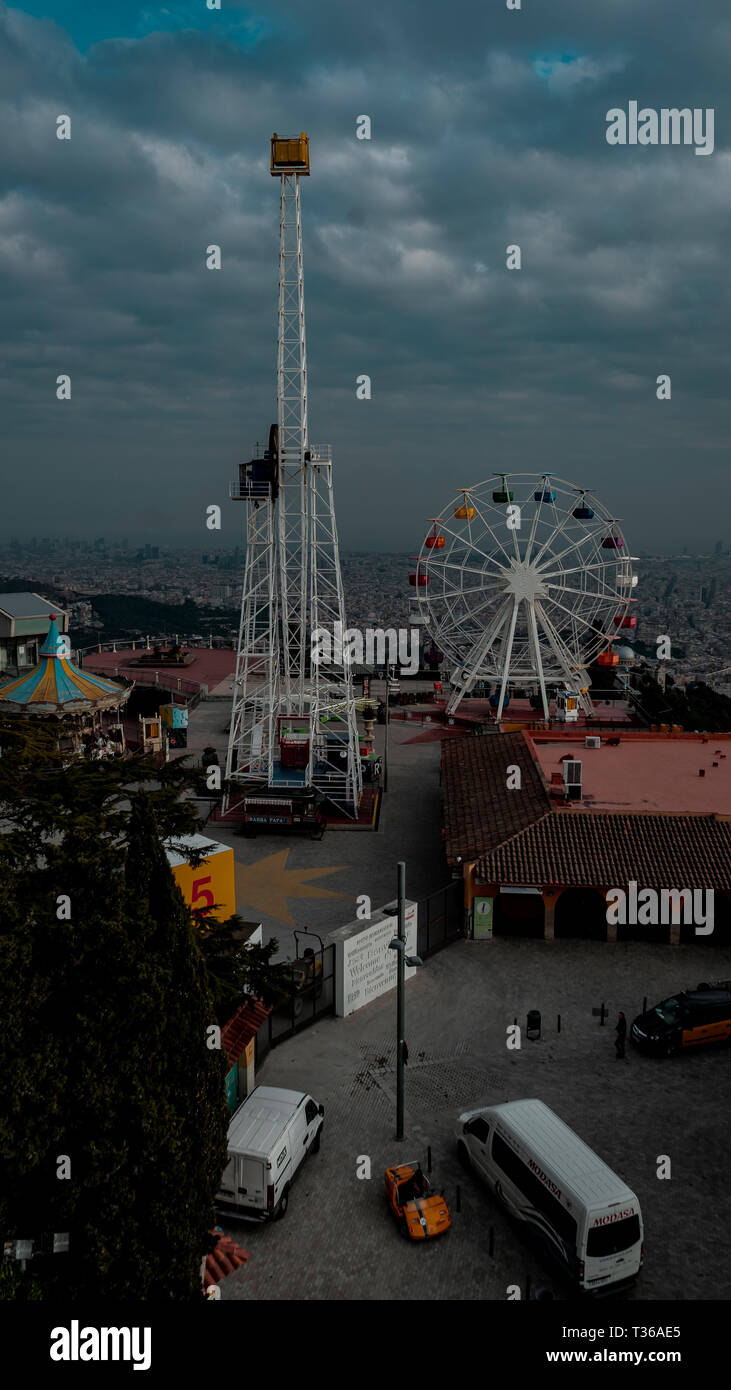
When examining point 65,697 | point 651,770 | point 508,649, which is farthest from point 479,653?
point 65,697

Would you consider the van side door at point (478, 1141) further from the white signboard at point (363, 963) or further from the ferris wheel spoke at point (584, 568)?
the ferris wheel spoke at point (584, 568)

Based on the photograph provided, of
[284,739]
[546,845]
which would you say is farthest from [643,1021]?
[284,739]

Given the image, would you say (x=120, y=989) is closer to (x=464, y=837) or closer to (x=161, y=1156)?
(x=161, y=1156)

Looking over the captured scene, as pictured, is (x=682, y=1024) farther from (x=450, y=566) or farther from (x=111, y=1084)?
(x=450, y=566)

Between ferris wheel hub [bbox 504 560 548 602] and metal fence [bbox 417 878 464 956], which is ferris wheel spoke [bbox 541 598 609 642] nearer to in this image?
ferris wheel hub [bbox 504 560 548 602]

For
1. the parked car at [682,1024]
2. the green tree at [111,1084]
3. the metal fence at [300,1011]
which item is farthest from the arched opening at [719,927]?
the green tree at [111,1084]
